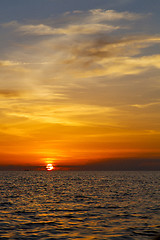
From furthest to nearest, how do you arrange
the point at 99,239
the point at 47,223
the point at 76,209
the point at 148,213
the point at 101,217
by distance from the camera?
the point at 76,209, the point at 148,213, the point at 101,217, the point at 47,223, the point at 99,239

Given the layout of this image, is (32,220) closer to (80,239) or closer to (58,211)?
(58,211)

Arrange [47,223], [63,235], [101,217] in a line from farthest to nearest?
1. [101,217]
2. [47,223]
3. [63,235]

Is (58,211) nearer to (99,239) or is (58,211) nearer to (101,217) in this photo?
(101,217)

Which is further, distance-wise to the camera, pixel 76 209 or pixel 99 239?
pixel 76 209

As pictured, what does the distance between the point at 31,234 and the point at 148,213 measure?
1746 centimetres

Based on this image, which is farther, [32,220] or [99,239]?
[32,220]

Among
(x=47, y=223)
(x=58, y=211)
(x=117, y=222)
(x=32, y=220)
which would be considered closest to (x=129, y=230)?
(x=117, y=222)

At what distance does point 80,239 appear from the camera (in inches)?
1033

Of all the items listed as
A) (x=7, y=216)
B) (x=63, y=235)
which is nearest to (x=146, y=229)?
(x=63, y=235)

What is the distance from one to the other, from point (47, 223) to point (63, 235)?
5.75m

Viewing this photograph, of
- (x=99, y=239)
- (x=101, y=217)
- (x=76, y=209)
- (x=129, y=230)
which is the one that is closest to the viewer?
(x=99, y=239)

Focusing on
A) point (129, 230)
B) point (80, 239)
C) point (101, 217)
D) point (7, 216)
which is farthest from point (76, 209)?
point (80, 239)

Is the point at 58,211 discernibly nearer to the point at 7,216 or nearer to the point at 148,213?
the point at 7,216

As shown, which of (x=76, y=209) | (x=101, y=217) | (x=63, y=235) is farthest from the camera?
(x=76, y=209)
